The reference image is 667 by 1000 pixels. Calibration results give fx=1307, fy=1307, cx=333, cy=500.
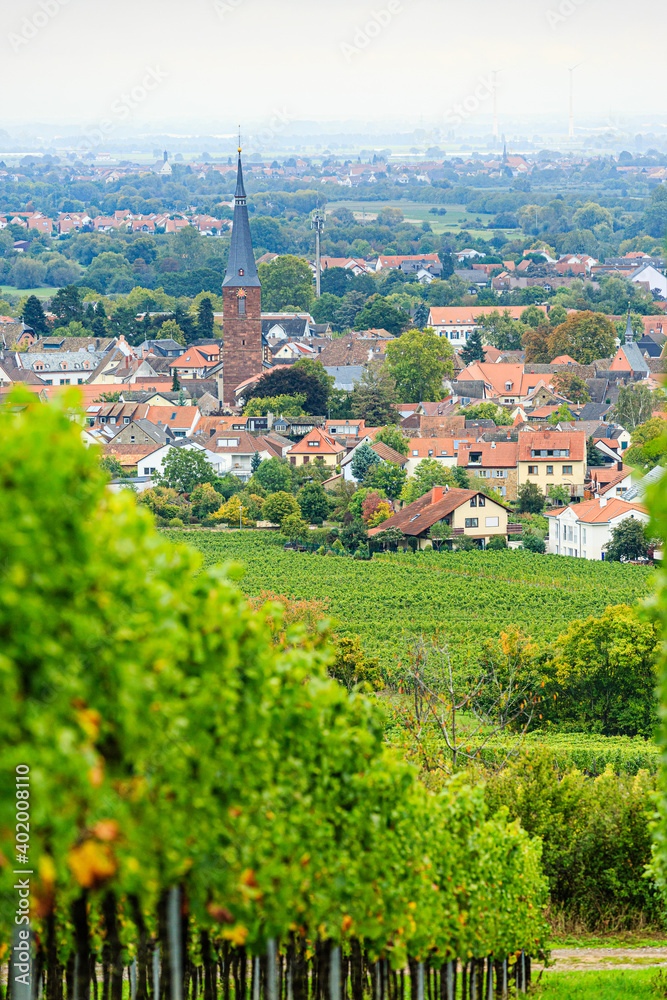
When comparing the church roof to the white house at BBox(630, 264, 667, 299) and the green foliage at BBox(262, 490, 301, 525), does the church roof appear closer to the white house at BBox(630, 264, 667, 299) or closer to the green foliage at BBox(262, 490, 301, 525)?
the green foliage at BBox(262, 490, 301, 525)

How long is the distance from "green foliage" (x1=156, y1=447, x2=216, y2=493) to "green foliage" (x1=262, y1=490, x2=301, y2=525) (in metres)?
4.67

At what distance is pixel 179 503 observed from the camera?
55.6m

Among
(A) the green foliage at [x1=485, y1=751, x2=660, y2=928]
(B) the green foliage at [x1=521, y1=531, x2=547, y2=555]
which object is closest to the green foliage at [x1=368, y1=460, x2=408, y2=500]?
(B) the green foliage at [x1=521, y1=531, x2=547, y2=555]

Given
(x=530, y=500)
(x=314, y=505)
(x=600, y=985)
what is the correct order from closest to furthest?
(x=600, y=985), (x=314, y=505), (x=530, y=500)

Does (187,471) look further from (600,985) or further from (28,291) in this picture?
(28,291)

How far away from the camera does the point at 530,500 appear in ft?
181

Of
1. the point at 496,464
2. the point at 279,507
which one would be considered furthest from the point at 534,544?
the point at 279,507

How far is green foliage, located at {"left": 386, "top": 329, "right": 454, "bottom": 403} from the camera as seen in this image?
76.9 metres

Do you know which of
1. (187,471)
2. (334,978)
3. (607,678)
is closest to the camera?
(334,978)

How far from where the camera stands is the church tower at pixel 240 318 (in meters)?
80.1

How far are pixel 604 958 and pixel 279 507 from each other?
39.9m

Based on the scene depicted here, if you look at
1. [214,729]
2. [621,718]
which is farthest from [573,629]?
[214,729]

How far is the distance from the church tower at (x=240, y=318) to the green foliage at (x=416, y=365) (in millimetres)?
8699

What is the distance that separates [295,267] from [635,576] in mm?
87088
